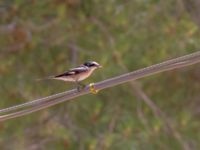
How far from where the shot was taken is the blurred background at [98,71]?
31.8 ft

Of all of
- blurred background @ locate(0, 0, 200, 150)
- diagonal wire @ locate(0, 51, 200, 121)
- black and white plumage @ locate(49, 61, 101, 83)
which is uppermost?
blurred background @ locate(0, 0, 200, 150)

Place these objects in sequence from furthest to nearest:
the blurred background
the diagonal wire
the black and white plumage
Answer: the blurred background
the black and white plumage
the diagonal wire

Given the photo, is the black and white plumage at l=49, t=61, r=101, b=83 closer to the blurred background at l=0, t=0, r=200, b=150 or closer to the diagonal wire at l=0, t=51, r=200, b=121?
the diagonal wire at l=0, t=51, r=200, b=121

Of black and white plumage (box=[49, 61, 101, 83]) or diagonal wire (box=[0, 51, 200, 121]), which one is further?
black and white plumage (box=[49, 61, 101, 83])

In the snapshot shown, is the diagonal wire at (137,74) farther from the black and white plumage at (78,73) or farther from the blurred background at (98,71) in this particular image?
the blurred background at (98,71)

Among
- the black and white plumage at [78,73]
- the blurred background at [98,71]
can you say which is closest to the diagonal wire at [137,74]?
the black and white plumage at [78,73]

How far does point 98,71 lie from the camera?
9.55 m

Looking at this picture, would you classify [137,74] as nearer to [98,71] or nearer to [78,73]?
[78,73]

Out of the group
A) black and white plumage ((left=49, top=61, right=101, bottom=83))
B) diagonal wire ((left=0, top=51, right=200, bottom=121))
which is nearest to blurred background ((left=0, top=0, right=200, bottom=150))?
black and white plumage ((left=49, top=61, right=101, bottom=83))

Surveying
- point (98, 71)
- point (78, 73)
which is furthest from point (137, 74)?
point (98, 71)

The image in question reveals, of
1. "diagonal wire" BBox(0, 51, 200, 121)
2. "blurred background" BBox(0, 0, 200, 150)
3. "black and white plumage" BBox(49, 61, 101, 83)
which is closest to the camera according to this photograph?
"diagonal wire" BBox(0, 51, 200, 121)

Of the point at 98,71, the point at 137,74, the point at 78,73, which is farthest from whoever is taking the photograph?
the point at 98,71

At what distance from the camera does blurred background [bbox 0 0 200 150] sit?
9.70 m

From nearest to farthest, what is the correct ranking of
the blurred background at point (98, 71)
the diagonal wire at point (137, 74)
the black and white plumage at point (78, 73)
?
→ the diagonal wire at point (137, 74) < the black and white plumage at point (78, 73) < the blurred background at point (98, 71)
